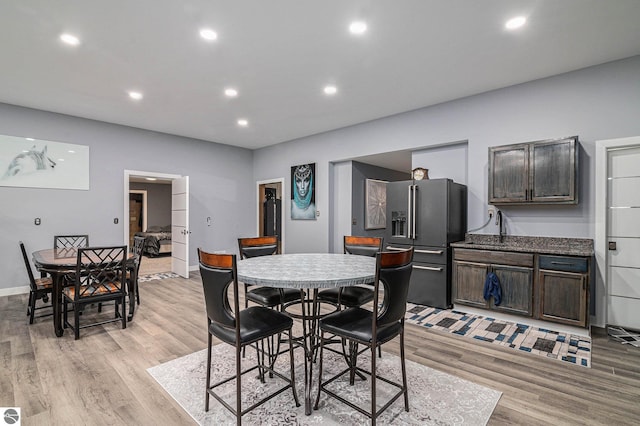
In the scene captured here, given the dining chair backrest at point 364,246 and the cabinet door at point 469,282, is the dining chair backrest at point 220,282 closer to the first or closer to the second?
the dining chair backrest at point 364,246

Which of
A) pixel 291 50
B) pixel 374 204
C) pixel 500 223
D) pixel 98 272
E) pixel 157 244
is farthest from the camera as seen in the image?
pixel 157 244

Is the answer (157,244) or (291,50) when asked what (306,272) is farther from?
(157,244)

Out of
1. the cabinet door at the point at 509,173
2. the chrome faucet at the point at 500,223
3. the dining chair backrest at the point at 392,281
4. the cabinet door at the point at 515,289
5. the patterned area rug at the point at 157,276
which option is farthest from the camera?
the patterned area rug at the point at 157,276

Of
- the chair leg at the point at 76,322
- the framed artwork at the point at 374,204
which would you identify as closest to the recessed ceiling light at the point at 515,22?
the framed artwork at the point at 374,204

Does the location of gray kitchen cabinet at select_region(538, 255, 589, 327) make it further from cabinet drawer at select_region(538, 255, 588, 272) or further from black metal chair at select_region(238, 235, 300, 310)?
black metal chair at select_region(238, 235, 300, 310)

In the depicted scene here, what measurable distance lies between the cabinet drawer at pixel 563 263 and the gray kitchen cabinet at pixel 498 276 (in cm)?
11

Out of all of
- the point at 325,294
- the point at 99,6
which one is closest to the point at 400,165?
the point at 325,294

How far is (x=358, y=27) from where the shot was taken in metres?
2.69

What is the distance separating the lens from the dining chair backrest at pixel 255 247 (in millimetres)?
2891

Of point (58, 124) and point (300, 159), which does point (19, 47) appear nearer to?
point (58, 124)

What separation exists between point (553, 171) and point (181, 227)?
5952mm

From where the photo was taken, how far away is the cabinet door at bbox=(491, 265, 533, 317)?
11.0 feet

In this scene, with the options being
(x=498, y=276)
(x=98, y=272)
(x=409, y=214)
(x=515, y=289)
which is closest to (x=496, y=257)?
(x=498, y=276)

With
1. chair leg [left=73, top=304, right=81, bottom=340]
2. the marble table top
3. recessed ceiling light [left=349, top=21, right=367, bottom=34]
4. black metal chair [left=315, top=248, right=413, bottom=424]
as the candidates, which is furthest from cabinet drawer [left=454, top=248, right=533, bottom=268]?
chair leg [left=73, top=304, right=81, bottom=340]
